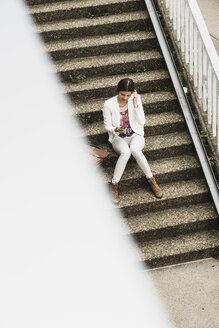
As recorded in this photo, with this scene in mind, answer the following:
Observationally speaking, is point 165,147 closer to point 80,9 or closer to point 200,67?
point 200,67

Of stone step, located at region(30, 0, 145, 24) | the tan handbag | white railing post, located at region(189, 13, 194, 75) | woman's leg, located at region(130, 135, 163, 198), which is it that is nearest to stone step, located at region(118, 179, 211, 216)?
woman's leg, located at region(130, 135, 163, 198)

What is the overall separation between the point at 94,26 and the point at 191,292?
361 centimetres

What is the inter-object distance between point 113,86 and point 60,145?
1.01 metres

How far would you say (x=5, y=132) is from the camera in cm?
719

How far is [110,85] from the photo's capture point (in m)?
7.42

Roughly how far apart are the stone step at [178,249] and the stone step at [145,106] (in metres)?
1.62

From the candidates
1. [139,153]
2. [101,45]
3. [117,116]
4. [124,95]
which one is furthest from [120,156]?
[101,45]

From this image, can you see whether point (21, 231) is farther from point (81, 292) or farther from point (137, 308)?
point (137, 308)

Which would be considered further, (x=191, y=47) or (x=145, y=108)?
(x=145, y=108)

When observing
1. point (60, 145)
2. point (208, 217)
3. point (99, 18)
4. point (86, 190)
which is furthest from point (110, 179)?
point (99, 18)

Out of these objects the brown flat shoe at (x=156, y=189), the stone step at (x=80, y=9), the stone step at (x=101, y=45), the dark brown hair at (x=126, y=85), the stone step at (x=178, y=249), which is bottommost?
the stone step at (x=178, y=249)

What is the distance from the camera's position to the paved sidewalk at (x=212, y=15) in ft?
32.7

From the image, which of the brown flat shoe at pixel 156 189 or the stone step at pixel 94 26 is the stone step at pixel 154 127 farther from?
the stone step at pixel 94 26

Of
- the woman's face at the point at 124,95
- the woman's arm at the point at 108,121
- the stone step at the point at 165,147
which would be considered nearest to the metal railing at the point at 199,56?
the stone step at the point at 165,147
